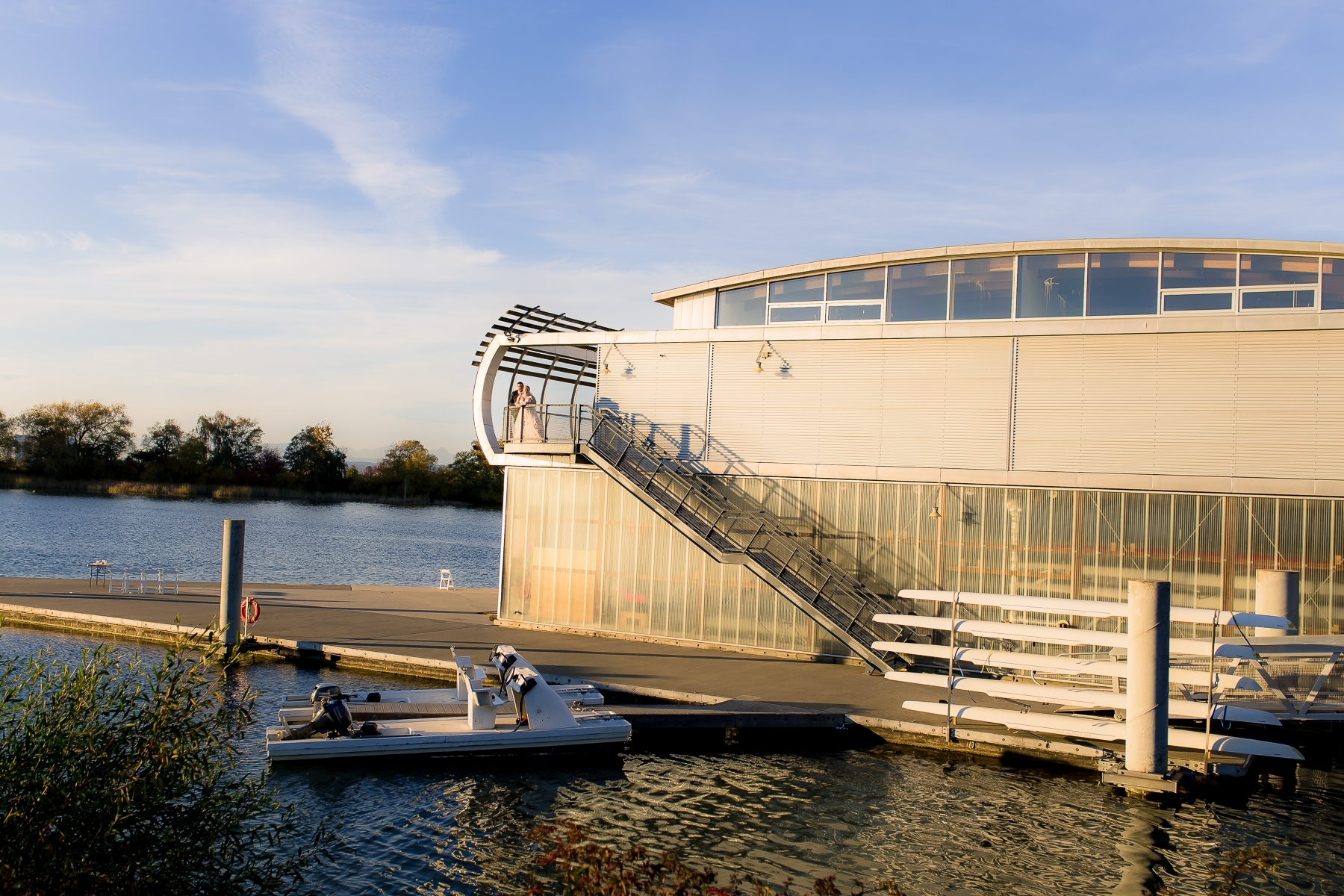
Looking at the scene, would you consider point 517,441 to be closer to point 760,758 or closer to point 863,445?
point 863,445

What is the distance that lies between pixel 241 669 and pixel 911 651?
616 inches

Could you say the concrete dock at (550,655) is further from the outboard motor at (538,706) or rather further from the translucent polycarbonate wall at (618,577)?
the outboard motor at (538,706)

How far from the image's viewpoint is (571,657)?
23.4 m

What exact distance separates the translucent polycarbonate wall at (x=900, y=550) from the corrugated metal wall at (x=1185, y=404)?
804 millimetres

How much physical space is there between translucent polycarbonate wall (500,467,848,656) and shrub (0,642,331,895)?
17481mm

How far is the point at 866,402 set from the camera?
24.2 m

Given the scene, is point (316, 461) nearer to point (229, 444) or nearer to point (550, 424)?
point (229, 444)

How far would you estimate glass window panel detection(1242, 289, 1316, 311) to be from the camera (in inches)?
821

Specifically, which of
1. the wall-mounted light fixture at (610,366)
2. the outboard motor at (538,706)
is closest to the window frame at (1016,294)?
the wall-mounted light fixture at (610,366)

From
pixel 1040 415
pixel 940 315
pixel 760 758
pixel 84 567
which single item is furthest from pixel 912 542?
pixel 84 567

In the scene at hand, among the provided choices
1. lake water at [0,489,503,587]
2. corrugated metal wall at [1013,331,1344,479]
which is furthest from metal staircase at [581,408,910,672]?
lake water at [0,489,503,587]

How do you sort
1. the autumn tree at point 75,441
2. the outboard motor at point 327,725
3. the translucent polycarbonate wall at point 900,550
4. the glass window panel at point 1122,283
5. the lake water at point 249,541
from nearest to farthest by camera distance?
the outboard motor at point 327,725
the translucent polycarbonate wall at point 900,550
the glass window panel at point 1122,283
the lake water at point 249,541
the autumn tree at point 75,441

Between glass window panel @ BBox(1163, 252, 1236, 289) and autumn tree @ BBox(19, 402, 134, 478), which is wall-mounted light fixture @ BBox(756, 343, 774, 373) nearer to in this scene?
A: glass window panel @ BBox(1163, 252, 1236, 289)

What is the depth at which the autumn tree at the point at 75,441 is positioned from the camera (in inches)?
4774
